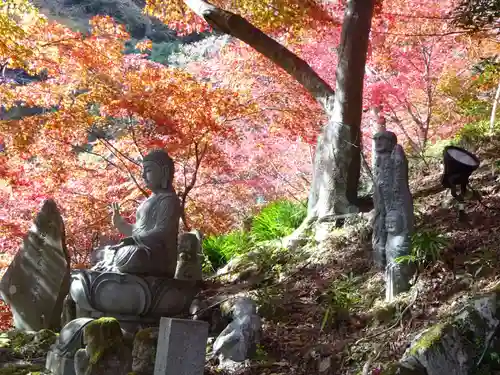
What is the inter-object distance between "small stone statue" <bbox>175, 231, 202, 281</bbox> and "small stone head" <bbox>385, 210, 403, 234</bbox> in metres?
3.10

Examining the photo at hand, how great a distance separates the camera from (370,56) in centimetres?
1246

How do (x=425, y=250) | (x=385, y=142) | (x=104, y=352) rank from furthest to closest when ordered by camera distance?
(x=385, y=142) < (x=425, y=250) < (x=104, y=352)

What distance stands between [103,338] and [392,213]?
9.32ft

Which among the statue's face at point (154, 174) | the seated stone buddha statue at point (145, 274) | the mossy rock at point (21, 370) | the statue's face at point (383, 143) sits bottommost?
the mossy rock at point (21, 370)

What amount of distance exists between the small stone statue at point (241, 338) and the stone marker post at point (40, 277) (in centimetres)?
282

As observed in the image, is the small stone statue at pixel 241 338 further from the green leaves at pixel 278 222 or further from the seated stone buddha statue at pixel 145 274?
the green leaves at pixel 278 222

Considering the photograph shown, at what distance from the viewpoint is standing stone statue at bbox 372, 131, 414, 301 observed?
4.90 m

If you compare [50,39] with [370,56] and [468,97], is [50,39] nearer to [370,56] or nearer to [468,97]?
[370,56]

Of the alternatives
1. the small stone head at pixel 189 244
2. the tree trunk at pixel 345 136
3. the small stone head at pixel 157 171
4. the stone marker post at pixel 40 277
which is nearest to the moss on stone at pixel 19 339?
the stone marker post at pixel 40 277

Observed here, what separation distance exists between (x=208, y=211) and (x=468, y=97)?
6903 mm

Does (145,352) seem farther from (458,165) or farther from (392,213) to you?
(458,165)

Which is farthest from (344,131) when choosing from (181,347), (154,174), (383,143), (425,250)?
(181,347)

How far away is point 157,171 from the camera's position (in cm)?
593

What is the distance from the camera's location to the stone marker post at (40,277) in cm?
669
